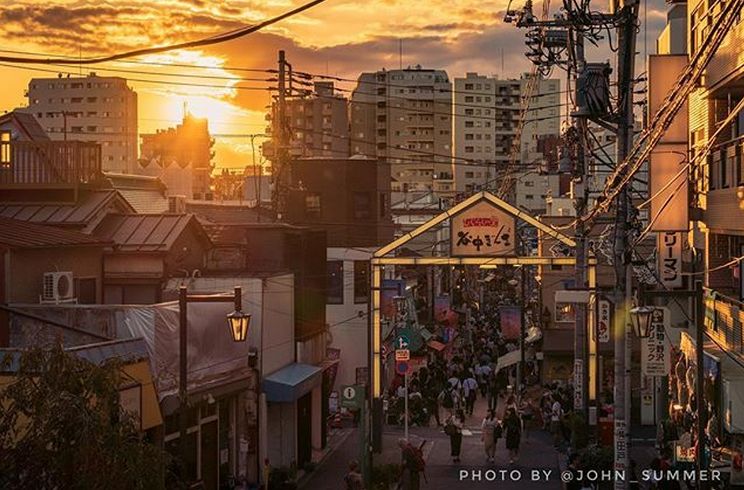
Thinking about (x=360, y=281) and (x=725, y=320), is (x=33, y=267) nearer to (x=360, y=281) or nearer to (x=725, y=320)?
(x=725, y=320)

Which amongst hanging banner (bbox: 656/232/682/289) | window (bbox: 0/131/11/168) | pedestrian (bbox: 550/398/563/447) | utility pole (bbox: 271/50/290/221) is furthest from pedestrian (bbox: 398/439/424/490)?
utility pole (bbox: 271/50/290/221)

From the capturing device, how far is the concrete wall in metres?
21.8

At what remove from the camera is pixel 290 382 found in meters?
27.1

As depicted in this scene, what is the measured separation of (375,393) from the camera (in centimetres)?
3067

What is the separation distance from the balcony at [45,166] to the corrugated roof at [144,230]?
1465mm

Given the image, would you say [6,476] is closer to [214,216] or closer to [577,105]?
[577,105]

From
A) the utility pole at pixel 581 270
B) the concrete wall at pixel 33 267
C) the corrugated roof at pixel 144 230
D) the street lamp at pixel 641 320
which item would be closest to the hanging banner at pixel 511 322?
the utility pole at pixel 581 270

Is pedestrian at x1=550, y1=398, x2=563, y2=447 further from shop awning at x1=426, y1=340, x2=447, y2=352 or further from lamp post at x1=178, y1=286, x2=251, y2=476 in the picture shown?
lamp post at x1=178, y1=286, x2=251, y2=476

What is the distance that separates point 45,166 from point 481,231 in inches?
490

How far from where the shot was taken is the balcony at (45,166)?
27.5 meters

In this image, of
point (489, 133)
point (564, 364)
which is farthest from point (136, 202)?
point (489, 133)

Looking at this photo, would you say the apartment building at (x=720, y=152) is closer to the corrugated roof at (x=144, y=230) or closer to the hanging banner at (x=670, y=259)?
the hanging banner at (x=670, y=259)

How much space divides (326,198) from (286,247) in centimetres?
2030

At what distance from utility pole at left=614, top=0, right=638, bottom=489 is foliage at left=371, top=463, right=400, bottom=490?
8014 mm
